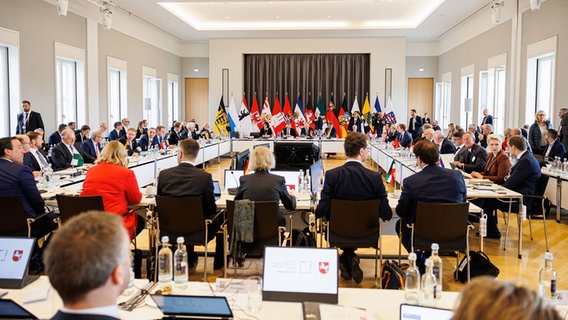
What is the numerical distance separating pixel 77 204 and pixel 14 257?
5.84 ft

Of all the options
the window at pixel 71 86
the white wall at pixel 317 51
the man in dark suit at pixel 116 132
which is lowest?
the man in dark suit at pixel 116 132

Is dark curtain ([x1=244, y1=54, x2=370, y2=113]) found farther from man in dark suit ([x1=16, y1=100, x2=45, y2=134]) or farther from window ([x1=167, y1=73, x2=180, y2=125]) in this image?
man in dark suit ([x1=16, y1=100, x2=45, y2=134])

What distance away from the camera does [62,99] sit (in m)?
12.4

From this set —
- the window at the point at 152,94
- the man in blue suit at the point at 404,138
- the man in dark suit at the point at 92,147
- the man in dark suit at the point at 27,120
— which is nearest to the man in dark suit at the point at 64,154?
the man in dark suit at the point at 92,147

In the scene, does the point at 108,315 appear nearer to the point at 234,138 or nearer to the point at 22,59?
the point at 22,59

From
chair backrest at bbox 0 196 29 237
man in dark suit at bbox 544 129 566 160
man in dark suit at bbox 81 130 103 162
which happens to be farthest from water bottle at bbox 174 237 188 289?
man in dark suit at bbox 544 129 566 160

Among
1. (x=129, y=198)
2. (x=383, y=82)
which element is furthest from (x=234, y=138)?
(x=129, y=198)

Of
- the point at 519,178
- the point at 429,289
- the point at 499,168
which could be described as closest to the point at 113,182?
the point at 429,289

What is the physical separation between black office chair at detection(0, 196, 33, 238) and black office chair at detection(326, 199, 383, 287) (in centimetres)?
257

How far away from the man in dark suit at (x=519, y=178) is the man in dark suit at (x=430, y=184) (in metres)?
→ 1.90

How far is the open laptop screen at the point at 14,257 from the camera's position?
2613 mm

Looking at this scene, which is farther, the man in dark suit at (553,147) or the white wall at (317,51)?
the white wall at (317,51)

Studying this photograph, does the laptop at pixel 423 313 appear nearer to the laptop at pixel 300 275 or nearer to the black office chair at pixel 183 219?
the laptop at pixel 300 275

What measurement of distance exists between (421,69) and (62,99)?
42.5 feet
